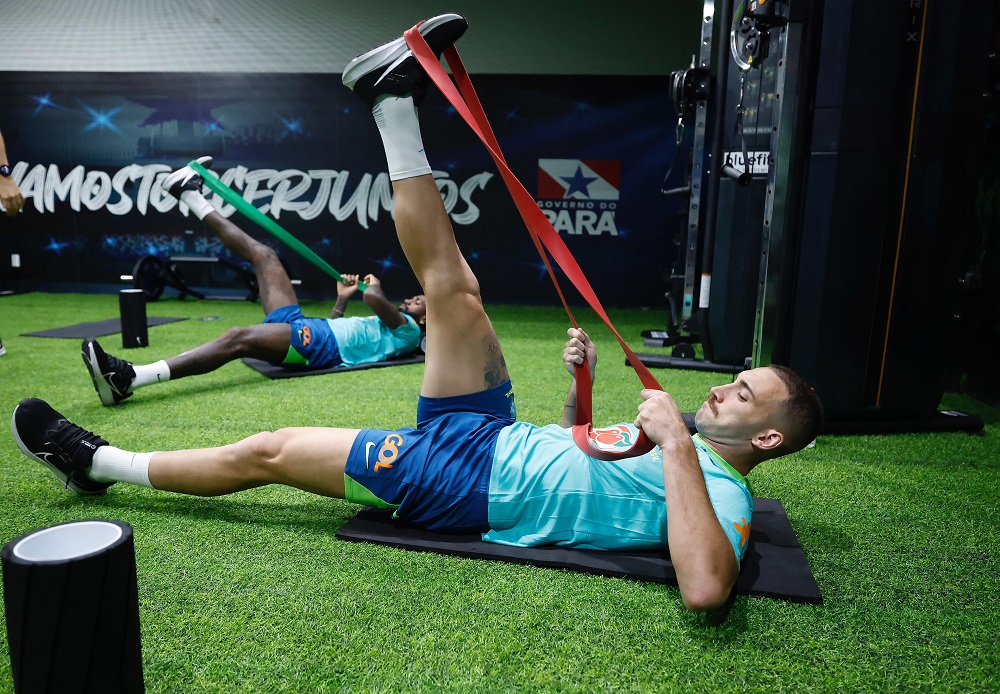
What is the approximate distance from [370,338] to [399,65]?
8.38 feet

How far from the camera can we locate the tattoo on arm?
182 cm

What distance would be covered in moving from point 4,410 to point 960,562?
3.60 metres

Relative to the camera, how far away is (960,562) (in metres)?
1.80

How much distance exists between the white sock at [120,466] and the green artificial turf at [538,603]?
109mm

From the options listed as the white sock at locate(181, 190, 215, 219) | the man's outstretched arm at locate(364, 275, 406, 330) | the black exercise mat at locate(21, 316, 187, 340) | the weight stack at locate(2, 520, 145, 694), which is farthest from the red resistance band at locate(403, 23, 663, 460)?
the black exercise mat at locate(21, 316, 187, 340)

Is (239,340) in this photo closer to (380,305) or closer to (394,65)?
(380,305)

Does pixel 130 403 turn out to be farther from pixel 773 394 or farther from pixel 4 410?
pixel 773 394

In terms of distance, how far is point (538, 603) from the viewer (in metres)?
1.52

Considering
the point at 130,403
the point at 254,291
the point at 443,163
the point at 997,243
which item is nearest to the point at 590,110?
the point at 443,163

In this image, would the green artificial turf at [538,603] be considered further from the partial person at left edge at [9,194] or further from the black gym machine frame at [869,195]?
the partial person at left edge at [9,194]

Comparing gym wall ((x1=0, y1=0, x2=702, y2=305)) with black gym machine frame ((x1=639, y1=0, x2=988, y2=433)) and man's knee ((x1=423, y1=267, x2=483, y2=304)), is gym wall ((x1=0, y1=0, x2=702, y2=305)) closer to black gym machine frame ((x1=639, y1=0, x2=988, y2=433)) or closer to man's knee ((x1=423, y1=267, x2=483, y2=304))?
black gym machine frame ((x1=639, y1=0, x2=988, y2=433))

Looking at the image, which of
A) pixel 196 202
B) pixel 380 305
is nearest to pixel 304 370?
pixel 380 305

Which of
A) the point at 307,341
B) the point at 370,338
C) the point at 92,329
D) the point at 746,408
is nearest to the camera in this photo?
the point at 746,408

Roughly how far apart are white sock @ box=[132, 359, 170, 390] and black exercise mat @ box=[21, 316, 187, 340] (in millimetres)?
1983
